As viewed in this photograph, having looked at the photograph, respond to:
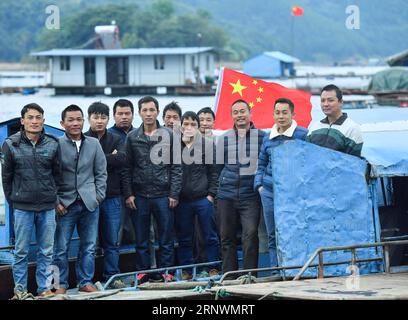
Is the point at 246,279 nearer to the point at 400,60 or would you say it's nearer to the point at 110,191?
the point at 110,191

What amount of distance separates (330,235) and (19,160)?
337 centimetres

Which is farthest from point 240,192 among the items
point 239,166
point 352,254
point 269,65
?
point 269,65

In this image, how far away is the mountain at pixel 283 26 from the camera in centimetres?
10606

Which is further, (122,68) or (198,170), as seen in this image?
(122,68)

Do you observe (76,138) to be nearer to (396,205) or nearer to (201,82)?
(396,205)

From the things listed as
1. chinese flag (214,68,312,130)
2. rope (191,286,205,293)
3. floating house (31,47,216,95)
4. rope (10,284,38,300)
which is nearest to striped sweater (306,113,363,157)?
rope (191,286,205,293)

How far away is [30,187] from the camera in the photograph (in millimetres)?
9945

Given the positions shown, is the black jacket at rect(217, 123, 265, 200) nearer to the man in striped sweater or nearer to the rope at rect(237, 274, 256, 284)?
the man in striped sweater

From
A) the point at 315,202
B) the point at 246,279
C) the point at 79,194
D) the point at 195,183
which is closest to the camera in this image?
the point at 246,279

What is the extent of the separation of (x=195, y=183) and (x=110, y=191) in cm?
102

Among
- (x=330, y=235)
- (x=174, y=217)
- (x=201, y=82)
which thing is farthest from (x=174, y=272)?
(x=201, y=82)

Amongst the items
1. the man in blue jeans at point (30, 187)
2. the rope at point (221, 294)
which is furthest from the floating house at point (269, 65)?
the rope at point (221, 294)

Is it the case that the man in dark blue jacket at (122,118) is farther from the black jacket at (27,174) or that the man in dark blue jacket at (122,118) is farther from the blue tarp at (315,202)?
the blue tarp at (315,202)

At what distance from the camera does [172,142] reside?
11.4 meters
